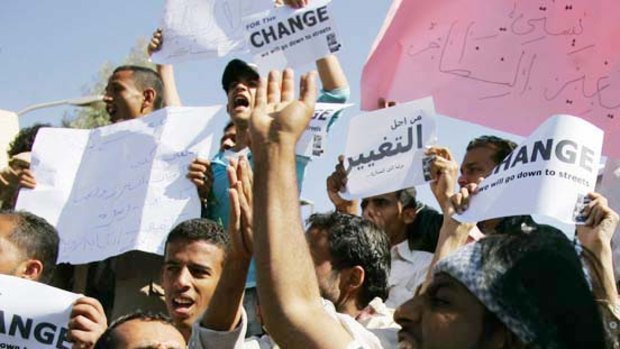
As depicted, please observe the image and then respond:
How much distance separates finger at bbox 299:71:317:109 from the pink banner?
198cm

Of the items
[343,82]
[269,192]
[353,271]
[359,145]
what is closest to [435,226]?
[359,145]

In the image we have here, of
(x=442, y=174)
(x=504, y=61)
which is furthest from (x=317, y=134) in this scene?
(x=504, y=61)

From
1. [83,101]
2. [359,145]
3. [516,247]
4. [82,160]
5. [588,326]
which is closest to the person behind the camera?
[588,326]

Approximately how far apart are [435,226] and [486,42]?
87cm

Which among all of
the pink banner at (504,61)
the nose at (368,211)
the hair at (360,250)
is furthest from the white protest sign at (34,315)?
the pink banner at (504,61)

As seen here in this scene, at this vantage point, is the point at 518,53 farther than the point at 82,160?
No

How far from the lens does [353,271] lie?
3.95m

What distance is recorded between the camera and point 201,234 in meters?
4.35

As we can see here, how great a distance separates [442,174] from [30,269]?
1.69 metres

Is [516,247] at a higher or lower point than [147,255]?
higher

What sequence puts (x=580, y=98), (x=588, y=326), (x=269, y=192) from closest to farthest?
1. (x=588, y=326)
2. (x=269, y=192)
3. (x=580, y=98)

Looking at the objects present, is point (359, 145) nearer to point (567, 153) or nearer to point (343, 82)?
point (343, 82)

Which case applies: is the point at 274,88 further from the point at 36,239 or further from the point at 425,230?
the point at 425,230

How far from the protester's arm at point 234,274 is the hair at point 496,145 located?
7.05 feet
